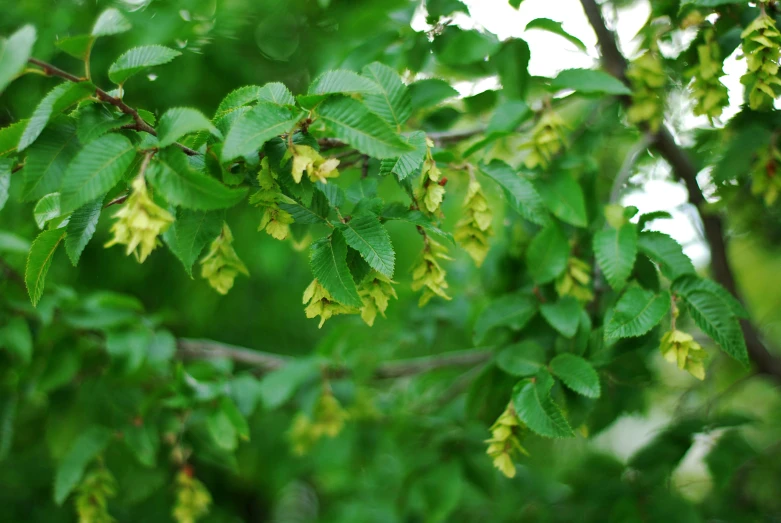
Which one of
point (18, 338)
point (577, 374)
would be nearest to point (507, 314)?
point (577, 374)

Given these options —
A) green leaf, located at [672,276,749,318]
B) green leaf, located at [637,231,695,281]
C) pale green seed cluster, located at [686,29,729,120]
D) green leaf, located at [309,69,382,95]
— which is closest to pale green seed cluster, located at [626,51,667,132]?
pale green seed cluster, located at [686,29,729,120]

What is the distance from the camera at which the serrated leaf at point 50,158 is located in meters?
0.98

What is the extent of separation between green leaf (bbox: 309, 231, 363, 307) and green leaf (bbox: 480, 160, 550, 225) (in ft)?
1.41

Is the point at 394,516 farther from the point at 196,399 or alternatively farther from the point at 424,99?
the point at 424,99

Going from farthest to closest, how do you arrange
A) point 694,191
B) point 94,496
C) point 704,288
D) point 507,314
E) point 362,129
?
1. point 694,191
2. point 94,496
3. point 507,314
4. point 704,288
5. point 362,129

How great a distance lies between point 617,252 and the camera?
4.45 feet

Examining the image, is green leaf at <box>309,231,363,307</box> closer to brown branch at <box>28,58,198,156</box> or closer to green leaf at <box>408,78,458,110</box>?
brown branch at <box>28,58,198,156</box>

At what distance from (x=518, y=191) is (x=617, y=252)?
0.25m

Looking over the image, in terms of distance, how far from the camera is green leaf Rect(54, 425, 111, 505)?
1.72 meters

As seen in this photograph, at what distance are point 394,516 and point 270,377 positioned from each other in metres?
0.83

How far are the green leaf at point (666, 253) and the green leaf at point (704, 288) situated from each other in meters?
0.01

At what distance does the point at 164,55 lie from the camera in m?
1.00

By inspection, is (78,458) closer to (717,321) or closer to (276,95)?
(276,95)

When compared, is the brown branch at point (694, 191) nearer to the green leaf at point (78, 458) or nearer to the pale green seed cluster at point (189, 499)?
the pale green seed cluster at point (189, 499)
